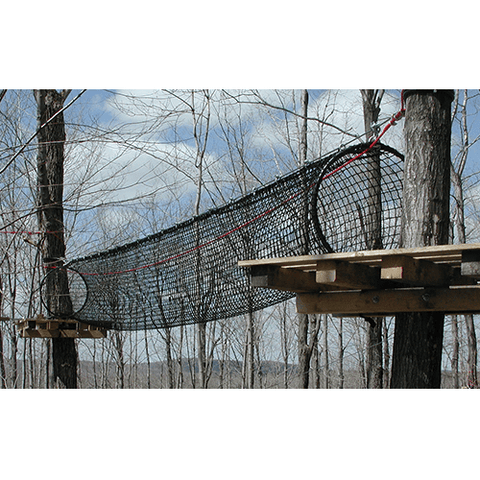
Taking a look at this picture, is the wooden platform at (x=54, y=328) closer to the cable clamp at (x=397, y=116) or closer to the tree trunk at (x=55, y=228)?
the tree trunk at (x=55, y=228)

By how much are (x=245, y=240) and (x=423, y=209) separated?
916mm

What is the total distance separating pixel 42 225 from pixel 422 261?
11.4ft

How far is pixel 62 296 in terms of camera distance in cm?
440

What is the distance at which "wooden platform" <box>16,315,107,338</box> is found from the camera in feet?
13.5

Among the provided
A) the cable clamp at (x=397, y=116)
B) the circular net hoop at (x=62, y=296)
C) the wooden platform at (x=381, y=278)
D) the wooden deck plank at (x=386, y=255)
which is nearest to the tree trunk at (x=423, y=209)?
the cable clamp at (x=397, y=116)

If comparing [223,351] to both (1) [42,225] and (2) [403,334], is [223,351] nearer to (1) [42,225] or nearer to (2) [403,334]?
(1) [42,225]

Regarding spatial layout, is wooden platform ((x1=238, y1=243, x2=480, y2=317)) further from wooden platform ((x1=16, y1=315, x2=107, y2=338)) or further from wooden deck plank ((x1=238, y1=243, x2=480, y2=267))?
wooden platform ((x1=16, y1=315, x2=107, y2=338))

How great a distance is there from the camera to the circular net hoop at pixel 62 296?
4246mm

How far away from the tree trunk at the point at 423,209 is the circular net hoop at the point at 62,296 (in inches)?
106

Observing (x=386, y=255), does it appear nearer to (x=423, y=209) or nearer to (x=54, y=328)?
(x=423, y=209)

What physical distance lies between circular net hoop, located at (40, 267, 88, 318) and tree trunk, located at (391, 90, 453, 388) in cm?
269

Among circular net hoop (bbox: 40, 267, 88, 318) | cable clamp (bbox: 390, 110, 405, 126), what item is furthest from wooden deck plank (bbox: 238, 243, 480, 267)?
circular net hoop (bbox: 40, 267, 88, 318)
